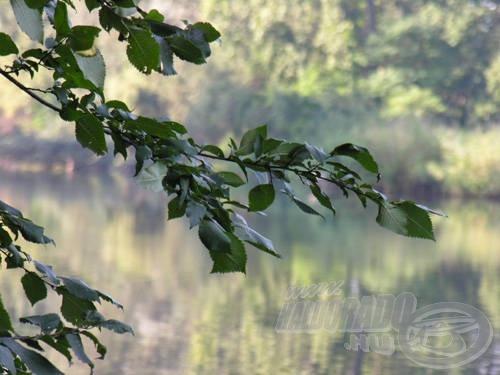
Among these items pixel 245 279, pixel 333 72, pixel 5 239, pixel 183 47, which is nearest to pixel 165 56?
pixel 183 47

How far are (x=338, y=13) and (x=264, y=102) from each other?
3.06m

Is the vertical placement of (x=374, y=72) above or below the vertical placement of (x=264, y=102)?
above

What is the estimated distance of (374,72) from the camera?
24.5 m

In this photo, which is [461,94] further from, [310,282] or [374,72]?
[310,282]

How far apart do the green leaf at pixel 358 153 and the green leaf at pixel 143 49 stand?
0.14m

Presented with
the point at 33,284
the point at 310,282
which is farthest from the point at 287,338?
the point at 33,284

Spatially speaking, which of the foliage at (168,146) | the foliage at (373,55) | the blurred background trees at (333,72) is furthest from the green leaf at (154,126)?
the foliage at (373,55)

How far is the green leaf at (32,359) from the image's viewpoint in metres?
0.80

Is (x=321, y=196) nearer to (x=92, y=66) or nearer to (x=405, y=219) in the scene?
(x=405, y=219)

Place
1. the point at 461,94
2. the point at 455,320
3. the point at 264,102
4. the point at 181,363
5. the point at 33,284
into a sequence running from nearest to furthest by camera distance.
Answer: the point at 33,284
the point at 181,363
the point at 455,320
the point at 264,102
the point at 461,94

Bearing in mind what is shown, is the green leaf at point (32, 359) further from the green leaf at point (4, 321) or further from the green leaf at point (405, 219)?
the green leaf at point (405, 219)

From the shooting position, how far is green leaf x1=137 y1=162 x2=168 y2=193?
0.73 metres

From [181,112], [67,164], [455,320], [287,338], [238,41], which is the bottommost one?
[287,338]

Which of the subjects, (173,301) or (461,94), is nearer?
(173,301)
